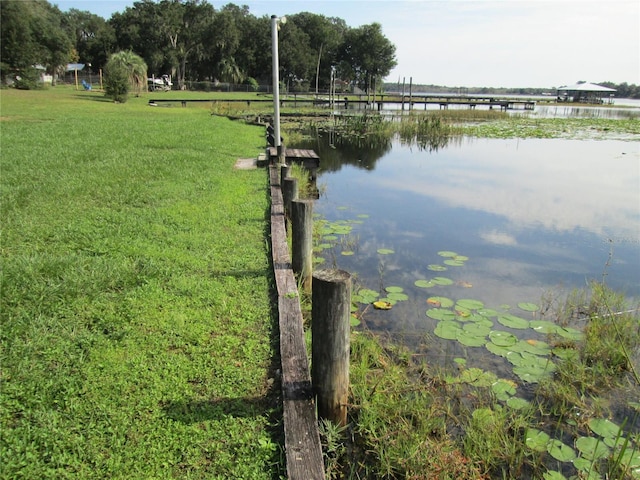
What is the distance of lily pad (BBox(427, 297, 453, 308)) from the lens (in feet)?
17.8

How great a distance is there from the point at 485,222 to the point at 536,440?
21.3ft

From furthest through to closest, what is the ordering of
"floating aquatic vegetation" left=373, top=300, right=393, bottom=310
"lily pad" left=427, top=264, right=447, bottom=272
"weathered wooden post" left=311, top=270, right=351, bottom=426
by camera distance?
"lily pad" left=427, top=264, right=447, bottom=272 → "floating aquatic vegetation" left=373, top=300, right=393, bottom=310 → "weathered wooden post" left=311, top=270, right=351, bottom=426

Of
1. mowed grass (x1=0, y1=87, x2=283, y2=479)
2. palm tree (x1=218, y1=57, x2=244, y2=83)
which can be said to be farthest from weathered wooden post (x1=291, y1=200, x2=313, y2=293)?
palm tree (x1=218, y1=57, x2=244, y2=83)

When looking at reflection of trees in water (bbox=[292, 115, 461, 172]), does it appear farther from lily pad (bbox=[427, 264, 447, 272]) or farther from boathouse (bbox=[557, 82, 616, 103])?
boathouse (bbox=[557, 82, 616, 103])

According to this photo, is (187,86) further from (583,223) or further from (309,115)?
(583,223)

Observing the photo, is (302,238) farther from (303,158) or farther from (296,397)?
(303,158)

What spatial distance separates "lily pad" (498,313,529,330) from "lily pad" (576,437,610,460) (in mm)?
1738

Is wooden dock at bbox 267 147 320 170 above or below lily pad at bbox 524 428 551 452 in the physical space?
above

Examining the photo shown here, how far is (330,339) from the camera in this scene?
2840 millimetres

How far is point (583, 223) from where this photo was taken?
30.7ft

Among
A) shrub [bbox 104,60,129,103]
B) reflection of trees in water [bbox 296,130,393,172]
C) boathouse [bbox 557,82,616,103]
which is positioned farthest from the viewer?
boathouse [bbox 557,82,616,103]

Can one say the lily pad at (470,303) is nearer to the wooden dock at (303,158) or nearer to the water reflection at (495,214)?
the water reflection at (495,214)

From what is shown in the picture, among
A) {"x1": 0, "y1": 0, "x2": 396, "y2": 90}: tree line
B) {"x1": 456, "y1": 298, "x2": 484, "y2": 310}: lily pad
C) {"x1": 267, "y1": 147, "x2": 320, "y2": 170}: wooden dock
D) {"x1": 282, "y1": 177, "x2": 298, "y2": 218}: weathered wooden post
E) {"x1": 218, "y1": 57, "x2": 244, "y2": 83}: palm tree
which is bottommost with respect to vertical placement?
{"x1": 456, "y1": 298, "x2": 484, "y2": 310}: lily pad

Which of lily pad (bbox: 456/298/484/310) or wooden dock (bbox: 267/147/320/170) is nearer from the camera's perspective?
lily pad (bbox: 456/298/484/310)
